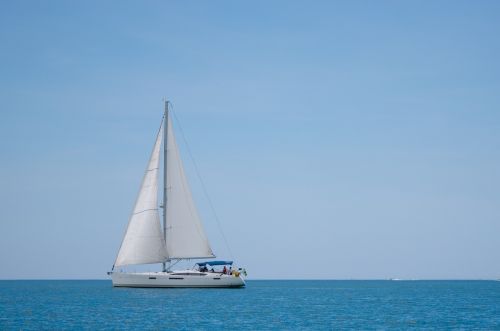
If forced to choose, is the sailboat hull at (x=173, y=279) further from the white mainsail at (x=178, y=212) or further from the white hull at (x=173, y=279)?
the white mainsail at (x=178, y=212)

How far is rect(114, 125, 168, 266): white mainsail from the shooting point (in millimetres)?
83562

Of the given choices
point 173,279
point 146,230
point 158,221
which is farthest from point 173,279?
point 158,221

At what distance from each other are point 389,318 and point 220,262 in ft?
111

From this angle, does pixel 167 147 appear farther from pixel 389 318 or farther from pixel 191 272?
pixel 389 318

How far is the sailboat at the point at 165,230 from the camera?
275ft

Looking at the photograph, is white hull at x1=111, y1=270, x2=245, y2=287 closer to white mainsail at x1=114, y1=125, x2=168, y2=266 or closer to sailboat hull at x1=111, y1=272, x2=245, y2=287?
sailboat hull at x1=111, y1=272, x2=245, y2=287

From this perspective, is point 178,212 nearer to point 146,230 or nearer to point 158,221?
point 158,221

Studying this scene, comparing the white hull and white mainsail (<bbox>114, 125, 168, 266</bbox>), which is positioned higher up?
white mainsail (<bbox>114, 125, 168, 266</bbox>)

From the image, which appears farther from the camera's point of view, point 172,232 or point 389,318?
point 172,232

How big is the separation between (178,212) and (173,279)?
7830mm

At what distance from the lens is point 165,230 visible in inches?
3324

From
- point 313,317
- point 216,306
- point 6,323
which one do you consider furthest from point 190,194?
point 6,323

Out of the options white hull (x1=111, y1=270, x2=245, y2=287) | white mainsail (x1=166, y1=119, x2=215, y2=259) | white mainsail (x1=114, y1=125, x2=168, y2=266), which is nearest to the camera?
white mainsail (x1=114, y1=125, x2=168, y2=266)

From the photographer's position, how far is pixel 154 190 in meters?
84.4
